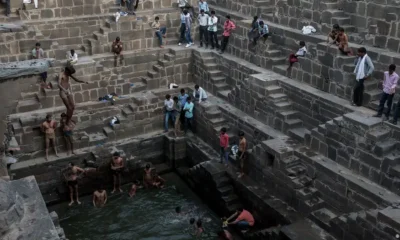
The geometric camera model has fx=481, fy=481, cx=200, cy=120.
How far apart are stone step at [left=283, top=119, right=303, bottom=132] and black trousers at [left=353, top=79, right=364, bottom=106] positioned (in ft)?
5.59

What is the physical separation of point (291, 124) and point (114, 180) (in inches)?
208

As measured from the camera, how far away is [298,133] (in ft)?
41.0

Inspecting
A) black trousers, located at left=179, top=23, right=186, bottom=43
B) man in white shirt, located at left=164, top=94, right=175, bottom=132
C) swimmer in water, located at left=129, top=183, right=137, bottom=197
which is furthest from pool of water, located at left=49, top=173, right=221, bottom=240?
black trousers, located at left=179, top=23, right=186, bottom=43

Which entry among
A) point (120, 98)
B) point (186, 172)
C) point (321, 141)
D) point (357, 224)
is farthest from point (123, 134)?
point (357, 224)

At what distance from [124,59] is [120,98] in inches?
56.6

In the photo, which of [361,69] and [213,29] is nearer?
[361,69]

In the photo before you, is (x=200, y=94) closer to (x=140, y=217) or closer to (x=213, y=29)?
(x=213, y=29)

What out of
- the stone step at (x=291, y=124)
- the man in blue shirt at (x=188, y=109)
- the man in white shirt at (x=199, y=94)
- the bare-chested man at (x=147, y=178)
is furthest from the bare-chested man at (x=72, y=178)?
the stone step at (x=291, y=124)

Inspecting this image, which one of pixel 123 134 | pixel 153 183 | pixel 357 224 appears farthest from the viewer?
pixel 123 134

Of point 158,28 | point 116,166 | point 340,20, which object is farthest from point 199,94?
point 340,20

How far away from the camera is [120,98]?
15273 mm

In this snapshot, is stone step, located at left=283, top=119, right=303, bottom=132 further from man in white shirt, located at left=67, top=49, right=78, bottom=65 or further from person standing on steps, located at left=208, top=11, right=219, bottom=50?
man in white shirt, located at left=67, top=49, right=78, bottom=65

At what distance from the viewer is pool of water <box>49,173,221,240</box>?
39.1ft

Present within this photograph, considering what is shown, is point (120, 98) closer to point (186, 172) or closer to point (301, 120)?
point (186, 172)
